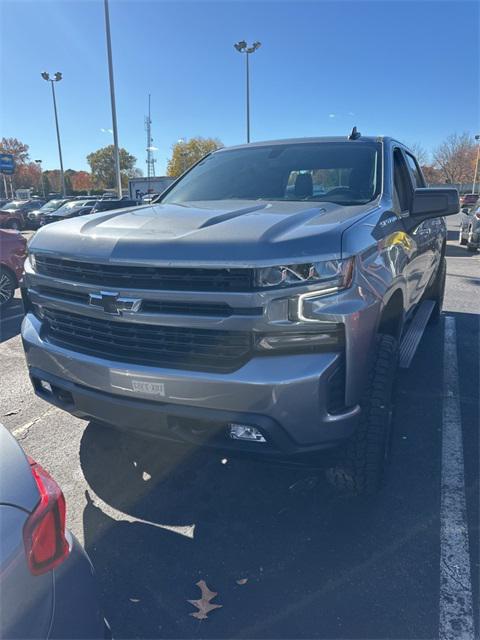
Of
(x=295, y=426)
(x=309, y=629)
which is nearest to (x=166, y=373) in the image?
(x=295, y=426)

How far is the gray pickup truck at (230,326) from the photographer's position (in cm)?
202

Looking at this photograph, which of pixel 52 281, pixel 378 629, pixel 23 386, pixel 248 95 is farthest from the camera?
pixel 248 95

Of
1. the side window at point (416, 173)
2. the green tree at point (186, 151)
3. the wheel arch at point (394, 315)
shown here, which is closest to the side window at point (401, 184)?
the wheel arch at point (394, 315)

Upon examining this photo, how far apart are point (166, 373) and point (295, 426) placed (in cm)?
61

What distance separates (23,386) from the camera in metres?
4.50

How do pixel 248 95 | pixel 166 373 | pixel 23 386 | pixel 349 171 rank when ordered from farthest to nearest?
pixel 248 95 → pixel 23 386 → pixel 349 171 → pixel 166 373

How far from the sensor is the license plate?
216cm

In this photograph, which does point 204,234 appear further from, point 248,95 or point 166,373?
point 248,95

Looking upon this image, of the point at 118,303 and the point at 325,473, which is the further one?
the point at 325,473

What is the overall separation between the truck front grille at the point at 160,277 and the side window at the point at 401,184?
165cm

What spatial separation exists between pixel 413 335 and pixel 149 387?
2.43 meters

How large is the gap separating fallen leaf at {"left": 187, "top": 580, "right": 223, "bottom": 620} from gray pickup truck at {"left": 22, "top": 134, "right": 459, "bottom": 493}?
0.64m

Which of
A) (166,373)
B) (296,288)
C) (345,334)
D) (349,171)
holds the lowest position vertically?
(166,373)

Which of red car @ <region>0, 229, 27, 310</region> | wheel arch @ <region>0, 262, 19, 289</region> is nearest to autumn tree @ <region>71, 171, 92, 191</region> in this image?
red car @ <region>0, 229, 27, 310</region>
